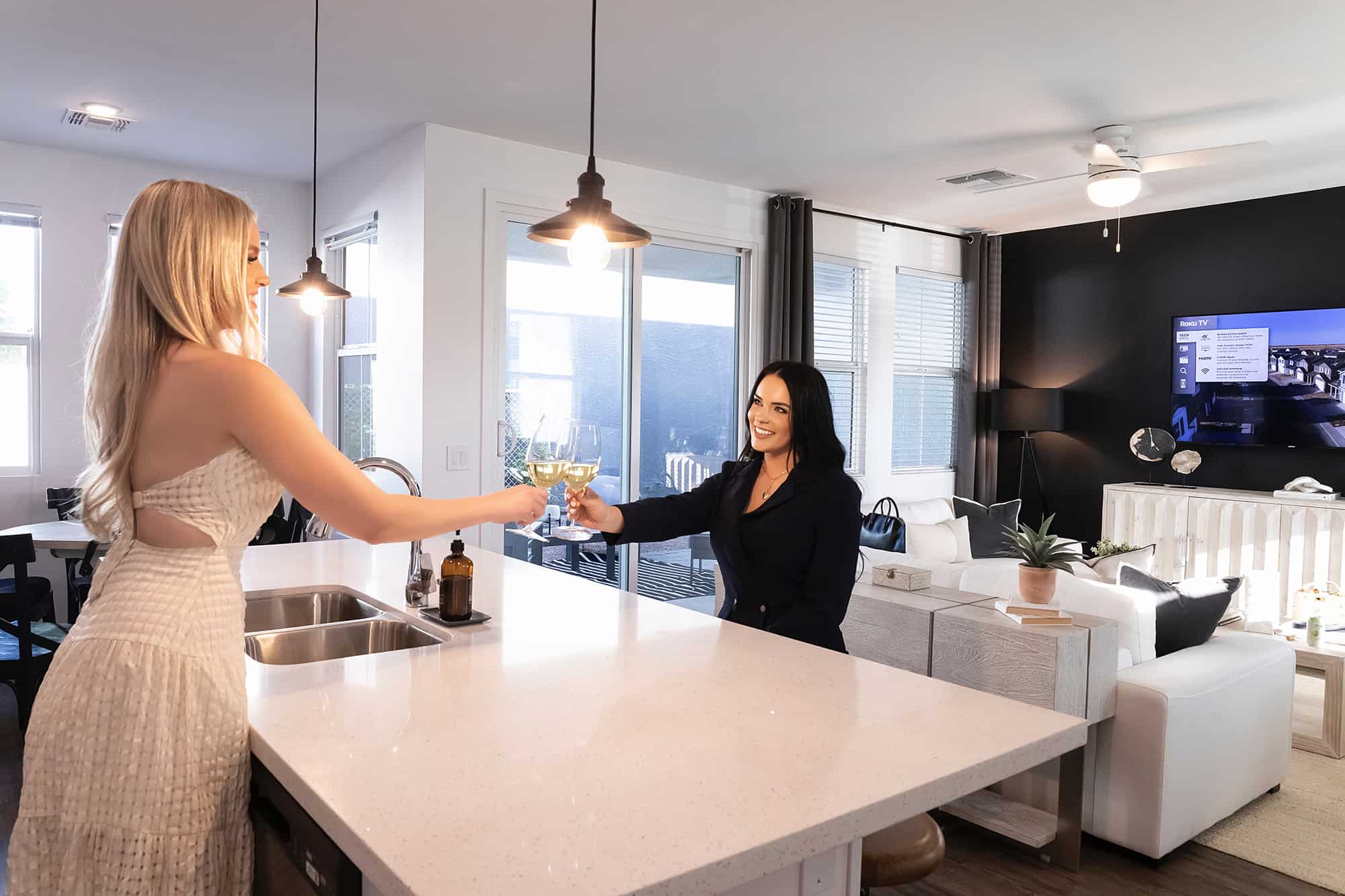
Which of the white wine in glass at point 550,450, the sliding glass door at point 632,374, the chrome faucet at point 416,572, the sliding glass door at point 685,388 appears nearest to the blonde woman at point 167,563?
the white wine in glass at point 550,450

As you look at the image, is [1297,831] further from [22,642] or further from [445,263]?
[22,642]

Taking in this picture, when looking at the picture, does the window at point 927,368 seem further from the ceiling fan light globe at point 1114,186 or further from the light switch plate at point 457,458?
the light switch plate at point 457,458

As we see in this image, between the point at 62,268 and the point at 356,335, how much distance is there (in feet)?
4.91

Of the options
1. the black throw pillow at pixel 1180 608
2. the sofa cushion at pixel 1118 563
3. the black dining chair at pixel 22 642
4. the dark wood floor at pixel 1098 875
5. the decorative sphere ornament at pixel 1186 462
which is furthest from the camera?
the decorative sphere ornament at pixel 1186 462

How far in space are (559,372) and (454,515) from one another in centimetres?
358

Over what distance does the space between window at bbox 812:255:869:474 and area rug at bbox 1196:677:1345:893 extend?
3.26 m

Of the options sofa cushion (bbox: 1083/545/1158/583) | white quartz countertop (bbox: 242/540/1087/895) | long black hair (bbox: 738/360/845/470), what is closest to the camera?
white quartz countertop (bbox: 242/540/1087/895)

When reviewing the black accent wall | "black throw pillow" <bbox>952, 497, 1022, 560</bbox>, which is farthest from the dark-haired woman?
the black accent wall

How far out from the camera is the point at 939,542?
16.5 ft

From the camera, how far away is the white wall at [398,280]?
4371 mm

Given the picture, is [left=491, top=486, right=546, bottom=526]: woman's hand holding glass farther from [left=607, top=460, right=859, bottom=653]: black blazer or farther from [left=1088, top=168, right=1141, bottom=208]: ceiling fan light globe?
[left=1088, top=168, right=1141, bottom=208]: ceiling fan light globe

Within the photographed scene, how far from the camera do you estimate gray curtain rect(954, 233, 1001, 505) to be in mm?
6926

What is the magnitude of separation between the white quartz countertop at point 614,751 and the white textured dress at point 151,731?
0.30 ft

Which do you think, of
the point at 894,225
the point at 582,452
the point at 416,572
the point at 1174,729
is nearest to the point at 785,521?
the point at 582,452
